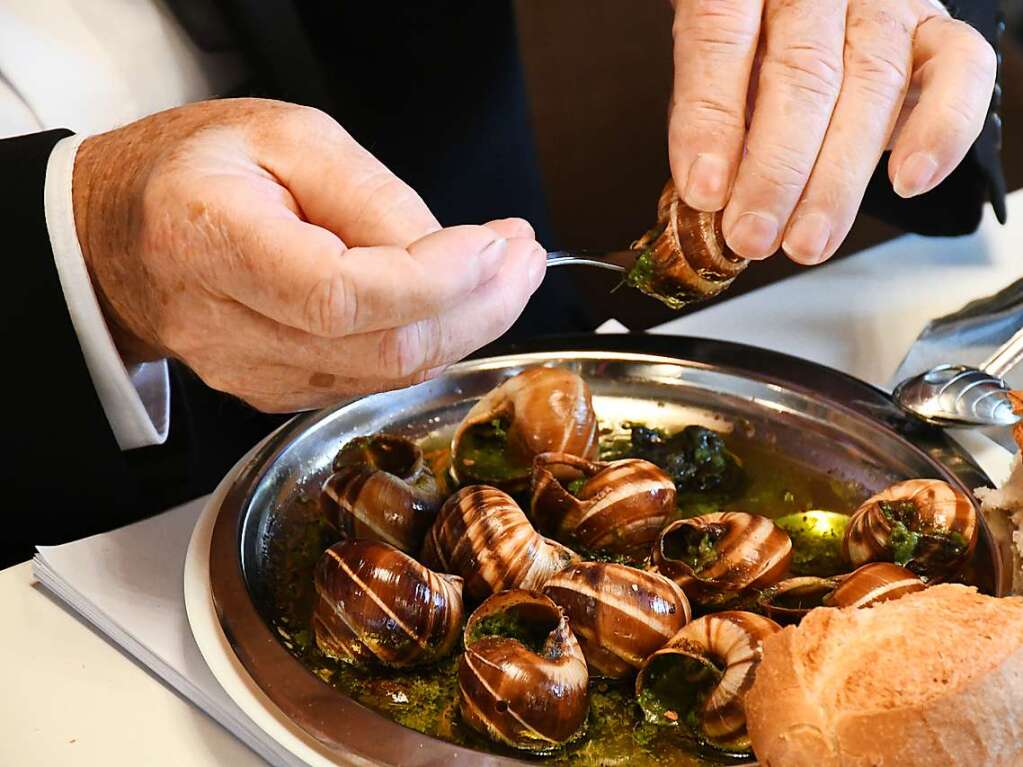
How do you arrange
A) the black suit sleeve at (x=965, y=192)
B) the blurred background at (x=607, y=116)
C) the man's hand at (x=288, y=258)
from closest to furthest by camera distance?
the man's hand at (x=288, y=258) < the black suit sleeve at (x=965, y=192) < the blurred background at (x=607, y=116)

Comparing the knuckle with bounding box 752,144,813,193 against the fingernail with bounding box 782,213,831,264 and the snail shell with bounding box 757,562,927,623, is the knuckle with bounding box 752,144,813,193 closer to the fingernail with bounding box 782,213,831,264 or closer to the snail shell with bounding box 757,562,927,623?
the fingernail with bounding box 782,213,831,264

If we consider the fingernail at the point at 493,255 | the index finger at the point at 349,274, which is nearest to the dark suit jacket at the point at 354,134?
the index finger at the point at 349,274

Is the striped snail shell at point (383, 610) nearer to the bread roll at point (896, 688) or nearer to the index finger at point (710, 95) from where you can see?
the bread roll at point (896, 688)

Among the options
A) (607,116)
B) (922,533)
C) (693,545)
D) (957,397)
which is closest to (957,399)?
(957,397)

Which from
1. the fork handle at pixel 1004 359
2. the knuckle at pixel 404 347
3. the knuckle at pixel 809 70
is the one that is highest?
the knuckle at pixel 809 70

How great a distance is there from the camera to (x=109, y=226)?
0.77 m

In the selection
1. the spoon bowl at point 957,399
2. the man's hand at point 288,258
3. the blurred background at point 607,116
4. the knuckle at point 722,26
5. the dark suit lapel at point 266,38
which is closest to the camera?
the man's hand at point 288,258

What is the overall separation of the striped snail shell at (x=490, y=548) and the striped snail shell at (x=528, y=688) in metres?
0.06

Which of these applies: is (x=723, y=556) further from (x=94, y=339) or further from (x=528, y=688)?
(x=94, y=339)

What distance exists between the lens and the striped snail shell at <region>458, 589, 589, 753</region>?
25.3 inches

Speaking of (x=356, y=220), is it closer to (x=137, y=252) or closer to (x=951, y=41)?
(x=137, y=252)

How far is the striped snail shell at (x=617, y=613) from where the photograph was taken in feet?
2.27

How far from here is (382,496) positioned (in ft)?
2.66

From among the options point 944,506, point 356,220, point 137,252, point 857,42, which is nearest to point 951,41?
point 857,42
